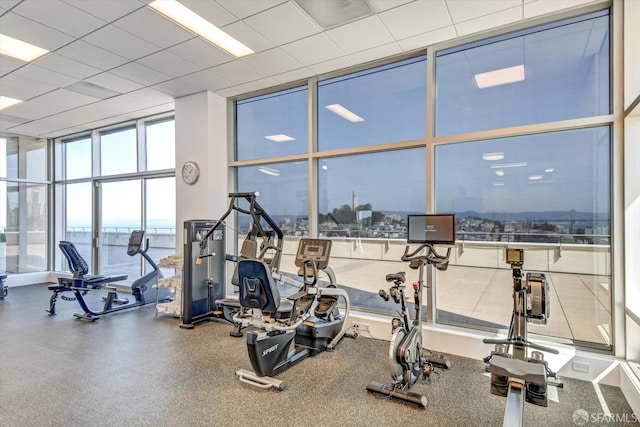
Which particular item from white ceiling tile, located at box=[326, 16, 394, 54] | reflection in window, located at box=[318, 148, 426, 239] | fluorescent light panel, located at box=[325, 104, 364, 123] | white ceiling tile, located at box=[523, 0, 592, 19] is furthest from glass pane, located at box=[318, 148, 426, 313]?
white ceiling tile, located at box=[523, 0, 592, 19]

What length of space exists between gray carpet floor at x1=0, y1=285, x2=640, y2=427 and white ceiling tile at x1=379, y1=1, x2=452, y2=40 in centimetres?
344

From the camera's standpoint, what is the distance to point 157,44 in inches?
148

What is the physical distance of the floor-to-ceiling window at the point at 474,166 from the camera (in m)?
3.28

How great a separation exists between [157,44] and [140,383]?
350 cm

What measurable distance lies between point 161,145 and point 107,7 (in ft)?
11.8

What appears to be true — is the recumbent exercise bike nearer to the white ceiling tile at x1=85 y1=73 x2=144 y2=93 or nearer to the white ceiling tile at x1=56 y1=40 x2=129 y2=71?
the white ceiling tile at x1=56 y1=40 x2=129 y2=71

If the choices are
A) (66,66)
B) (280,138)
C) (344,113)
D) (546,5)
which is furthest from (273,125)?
(546,5)

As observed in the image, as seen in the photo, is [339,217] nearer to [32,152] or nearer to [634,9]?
[634,9]

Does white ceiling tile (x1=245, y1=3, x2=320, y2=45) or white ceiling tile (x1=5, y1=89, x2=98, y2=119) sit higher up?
white ceiling tile (x1=245, y1=3, x2=320, y2=45)

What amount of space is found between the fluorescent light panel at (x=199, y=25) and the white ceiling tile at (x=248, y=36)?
9 cm

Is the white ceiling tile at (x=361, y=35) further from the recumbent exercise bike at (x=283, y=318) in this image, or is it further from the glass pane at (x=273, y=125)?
the recumbent exercise bike at (x=283, y=318)

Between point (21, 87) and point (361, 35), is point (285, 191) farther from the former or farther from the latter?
point (21, 87)

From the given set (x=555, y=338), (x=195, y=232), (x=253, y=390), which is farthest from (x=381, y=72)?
(x=253, y=390)

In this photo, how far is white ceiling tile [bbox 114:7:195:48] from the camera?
3.24 metres
